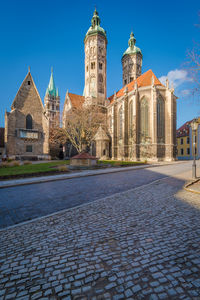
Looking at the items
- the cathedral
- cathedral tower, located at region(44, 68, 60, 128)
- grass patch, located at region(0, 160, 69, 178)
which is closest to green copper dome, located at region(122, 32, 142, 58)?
the cathedral

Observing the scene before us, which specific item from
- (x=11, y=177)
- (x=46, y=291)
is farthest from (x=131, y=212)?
(x=11, y=177)

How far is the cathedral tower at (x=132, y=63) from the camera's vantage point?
49531 mm

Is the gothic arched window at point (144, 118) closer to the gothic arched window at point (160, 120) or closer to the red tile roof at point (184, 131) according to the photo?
the gothic arched window at point (160, 120)

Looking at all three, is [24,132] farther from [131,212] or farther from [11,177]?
[131,212]

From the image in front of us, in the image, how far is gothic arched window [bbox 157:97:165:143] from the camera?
31211 mm

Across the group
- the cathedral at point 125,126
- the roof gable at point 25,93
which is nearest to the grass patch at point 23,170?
the cathedral at point 125,126

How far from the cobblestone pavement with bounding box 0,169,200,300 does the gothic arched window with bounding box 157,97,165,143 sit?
29.3 metres

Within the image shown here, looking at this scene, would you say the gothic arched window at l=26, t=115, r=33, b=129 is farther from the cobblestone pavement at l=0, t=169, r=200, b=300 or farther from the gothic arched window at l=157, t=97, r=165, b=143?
the cobblestone pavement at l=0, t=169, r=200, b=300

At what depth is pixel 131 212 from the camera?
416cm

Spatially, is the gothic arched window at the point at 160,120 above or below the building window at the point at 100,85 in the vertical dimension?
below

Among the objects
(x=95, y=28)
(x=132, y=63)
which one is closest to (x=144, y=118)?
(x=132, y=63)

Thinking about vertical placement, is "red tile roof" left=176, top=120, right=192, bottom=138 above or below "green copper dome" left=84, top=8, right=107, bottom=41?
below

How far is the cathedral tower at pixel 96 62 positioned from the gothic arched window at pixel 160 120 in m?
17.3

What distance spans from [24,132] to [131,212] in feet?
108
